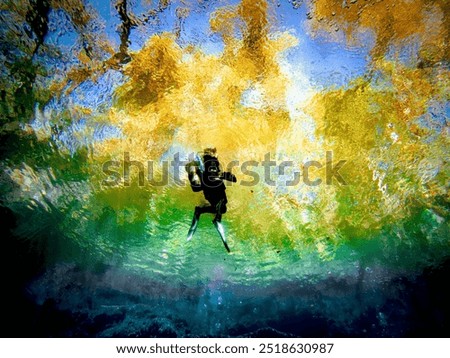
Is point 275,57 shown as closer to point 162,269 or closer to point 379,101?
point 379,101

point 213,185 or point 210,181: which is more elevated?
point 210,181

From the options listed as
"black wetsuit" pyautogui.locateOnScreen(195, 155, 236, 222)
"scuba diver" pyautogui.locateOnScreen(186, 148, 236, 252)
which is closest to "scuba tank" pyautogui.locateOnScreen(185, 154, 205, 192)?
"scuba diver" pyautogui.locateOnScreen(186, 148, 236, 252)

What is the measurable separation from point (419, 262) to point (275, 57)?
1089 cm

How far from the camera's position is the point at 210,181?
5852 mm

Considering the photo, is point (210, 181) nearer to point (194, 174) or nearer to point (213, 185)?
point (213, 185)

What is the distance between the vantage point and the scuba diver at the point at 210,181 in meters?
5.27

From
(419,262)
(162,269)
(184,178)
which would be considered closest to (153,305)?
(162,269)

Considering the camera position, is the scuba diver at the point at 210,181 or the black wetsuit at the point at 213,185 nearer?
the scuba diver at the point at 210,181

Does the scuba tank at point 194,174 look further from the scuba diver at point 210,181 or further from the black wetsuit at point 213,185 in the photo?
the black wetsuit at point 213,185

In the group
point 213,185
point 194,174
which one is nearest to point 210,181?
point 213,185

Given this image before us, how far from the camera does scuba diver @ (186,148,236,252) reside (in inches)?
207

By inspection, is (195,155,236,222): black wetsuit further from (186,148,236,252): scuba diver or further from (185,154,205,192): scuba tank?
(185,154,205,192): scuba tank

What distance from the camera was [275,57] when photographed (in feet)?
19.9

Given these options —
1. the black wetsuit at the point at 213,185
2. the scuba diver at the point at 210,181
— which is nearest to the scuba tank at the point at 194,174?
the scuba diver at the point at 210,181
